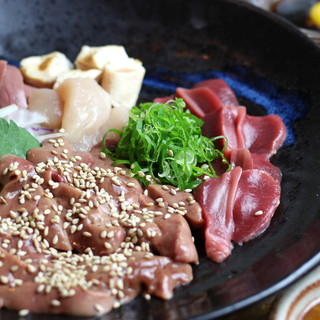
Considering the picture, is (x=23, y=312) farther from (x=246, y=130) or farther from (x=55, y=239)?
(x=246, y=130)

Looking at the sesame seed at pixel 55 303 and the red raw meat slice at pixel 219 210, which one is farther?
the red raw meat slice at pixel 219 210

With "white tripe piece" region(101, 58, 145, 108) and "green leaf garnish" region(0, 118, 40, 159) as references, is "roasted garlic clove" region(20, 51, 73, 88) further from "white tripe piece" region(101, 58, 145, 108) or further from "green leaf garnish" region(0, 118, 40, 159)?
"green leaf garnish" region(0, 118, 40, 159)

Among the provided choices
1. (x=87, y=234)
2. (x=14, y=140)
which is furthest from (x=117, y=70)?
(x=87, y=234)

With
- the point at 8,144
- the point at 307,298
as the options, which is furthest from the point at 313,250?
the point at 8,144

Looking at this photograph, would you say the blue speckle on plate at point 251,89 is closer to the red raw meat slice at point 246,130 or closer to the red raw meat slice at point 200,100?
the red raw meat slice at point 246,130

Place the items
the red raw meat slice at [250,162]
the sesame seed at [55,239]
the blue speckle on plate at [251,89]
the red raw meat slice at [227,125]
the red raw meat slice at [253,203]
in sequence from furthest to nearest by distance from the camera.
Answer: the blue speckle on plate at [251,89]
the red raw meat slice at [227,125]
the red raw meat slice at [250,162]
the red raw meat slice at [253,203]
the sesame seed at [55,239]

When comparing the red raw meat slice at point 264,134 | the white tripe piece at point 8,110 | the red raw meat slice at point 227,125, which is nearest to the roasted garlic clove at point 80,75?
the white tripe piece at point 8,110
